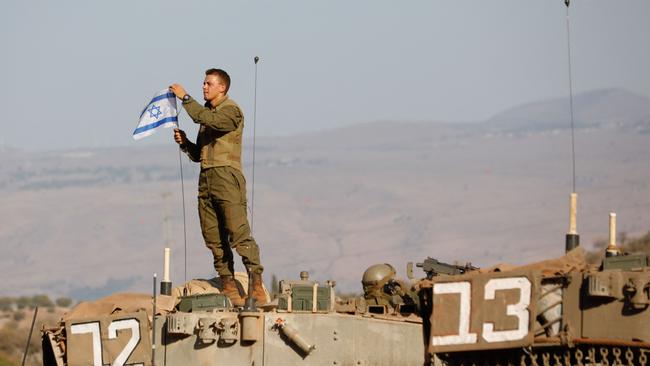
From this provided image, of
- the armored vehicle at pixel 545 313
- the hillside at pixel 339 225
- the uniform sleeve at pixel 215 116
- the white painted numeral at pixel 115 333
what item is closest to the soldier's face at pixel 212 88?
the uniform sleeve at pixel 215 116

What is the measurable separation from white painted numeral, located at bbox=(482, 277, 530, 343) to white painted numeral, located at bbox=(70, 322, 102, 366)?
18.4 feet

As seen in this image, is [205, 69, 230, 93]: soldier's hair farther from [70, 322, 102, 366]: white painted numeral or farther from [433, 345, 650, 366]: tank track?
[433, 345, 650, 366]: tank track

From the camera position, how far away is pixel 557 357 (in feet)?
71.2

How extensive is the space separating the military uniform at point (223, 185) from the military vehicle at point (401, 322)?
643 millimetres

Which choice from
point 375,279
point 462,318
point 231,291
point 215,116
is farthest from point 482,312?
point 375,279

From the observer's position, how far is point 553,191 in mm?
178500

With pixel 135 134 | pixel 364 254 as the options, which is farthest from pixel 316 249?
pixel 135 134

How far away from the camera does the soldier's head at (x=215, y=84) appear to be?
26031 mm

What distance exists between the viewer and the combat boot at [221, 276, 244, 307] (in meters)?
26.2

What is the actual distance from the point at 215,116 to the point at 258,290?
2.16 metres

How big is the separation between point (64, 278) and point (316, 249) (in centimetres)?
1918

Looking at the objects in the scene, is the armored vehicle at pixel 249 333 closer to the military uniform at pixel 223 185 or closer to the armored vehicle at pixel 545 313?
the military uniform at pixel 223 185

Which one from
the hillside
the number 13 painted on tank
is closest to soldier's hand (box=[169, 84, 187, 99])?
the number 13 painted on tank

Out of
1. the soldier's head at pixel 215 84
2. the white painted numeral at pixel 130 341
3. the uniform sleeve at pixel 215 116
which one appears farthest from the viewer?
the soldier's head at pixel 215 84
